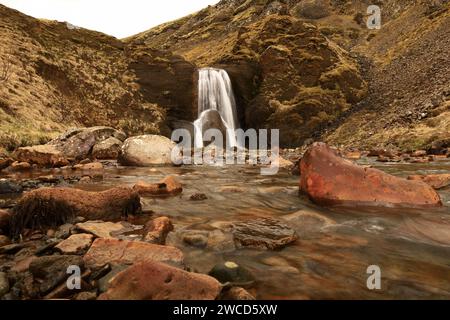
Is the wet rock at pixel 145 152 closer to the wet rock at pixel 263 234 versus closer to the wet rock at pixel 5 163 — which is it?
the wet rock at pixel 5 163

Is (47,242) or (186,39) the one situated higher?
(186,39)

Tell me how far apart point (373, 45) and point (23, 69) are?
41.9 metres

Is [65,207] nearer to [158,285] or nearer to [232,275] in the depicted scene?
[158,285]

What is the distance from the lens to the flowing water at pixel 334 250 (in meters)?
3.58

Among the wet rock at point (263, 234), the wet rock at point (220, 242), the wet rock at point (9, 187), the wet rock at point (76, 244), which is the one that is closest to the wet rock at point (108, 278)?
the wet rock at point (76, 244)

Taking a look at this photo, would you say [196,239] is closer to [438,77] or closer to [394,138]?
[394,138]

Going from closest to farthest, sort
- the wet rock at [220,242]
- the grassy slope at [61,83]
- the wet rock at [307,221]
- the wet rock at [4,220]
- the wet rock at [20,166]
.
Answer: the wet rock at [220,242] → the wet rock at [4,220] → the wet rock at [307,221] → the wet rock at [20,166] → the grassy slope at [61,83]

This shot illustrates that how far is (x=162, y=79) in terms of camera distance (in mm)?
35375

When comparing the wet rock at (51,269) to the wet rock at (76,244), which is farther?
the wet rock at (76,244)

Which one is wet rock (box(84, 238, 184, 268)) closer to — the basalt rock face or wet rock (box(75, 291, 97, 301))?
wet rock (box(75, 291, 97, 301))

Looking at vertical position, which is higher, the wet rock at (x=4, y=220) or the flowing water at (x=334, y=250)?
the wet rock at (x=4, y=220)

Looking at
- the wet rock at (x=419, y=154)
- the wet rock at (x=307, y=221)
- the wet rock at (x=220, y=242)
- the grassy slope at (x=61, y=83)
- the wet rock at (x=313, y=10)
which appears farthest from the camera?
the wet rock at (x=313, y=10)

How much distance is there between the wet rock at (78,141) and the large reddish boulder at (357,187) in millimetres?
13282

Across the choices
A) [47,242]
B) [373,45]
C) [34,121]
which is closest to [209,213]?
[47,242]
